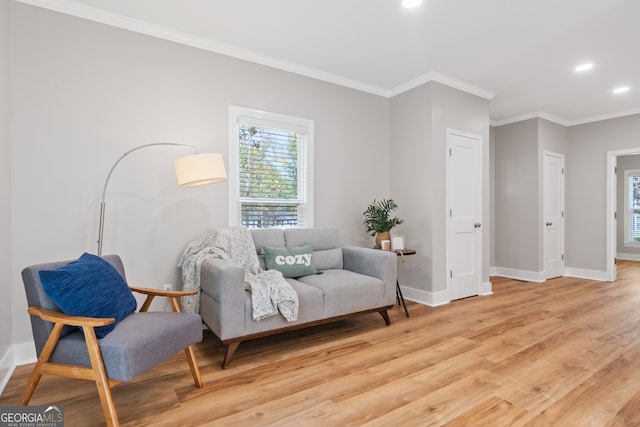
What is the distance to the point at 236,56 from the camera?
3326 mm

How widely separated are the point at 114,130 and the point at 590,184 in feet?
22.8

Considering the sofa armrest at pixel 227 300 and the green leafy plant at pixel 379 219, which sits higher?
the green leafy plant at pixel 379 219

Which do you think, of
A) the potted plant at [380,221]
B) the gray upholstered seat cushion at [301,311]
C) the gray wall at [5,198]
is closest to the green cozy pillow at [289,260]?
the gray upholstered seat cushion at [301,311]

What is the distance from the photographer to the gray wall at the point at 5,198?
2189 millimetres

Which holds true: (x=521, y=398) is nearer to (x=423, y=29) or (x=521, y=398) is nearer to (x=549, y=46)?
(x=423, y=29)

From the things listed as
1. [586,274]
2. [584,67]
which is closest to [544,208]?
[586,274]

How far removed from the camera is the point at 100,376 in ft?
5.09

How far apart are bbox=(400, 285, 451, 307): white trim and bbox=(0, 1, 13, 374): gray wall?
12.5ft

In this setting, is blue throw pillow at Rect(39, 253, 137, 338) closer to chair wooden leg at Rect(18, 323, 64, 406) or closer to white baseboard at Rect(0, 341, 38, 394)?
chair wooden leg at Rect(18, 323, 64, 406)

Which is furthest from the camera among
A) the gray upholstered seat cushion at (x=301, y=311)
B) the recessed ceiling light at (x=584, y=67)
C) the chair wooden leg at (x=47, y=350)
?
the recessed ceiling light at (x=584, y=67)

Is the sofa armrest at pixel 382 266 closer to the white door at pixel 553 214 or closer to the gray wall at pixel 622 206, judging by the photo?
the white door at pixel 553 214

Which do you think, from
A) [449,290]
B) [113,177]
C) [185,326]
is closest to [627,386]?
[449,290]

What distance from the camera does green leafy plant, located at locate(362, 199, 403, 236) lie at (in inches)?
150

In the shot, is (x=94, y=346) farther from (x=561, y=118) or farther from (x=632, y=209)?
(x=632, y=209)
